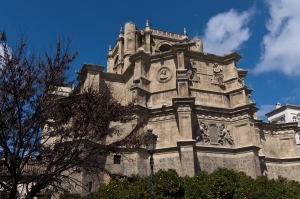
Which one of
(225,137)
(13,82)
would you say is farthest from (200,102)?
(13,82)

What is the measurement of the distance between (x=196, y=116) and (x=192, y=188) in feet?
25.0

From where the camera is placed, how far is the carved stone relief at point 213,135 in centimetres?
2123

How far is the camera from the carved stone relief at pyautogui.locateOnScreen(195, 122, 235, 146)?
2123 cm

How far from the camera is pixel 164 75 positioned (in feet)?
76.2

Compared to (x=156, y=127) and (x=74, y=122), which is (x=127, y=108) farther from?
(x=156, y=127)

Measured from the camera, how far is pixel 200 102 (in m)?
22.6

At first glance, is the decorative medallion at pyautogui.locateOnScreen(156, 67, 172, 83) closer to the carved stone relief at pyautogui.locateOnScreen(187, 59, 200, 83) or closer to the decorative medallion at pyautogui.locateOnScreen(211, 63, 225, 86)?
the carved stone relief at pyautogui.locateOnScreen(187, 59, 200, 83)

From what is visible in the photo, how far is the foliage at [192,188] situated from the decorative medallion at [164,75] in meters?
9.02

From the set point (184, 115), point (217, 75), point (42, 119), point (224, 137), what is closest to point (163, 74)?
point (184, 115)

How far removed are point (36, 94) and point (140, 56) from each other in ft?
50.9

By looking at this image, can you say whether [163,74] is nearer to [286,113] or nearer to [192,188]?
[192,188]

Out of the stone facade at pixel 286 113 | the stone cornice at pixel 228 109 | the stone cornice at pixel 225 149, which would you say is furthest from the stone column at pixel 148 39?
the stone facade at pixel 286 113

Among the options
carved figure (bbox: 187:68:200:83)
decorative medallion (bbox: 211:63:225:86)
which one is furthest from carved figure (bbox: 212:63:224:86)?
carved figure (bbox: 187:68:200:83)

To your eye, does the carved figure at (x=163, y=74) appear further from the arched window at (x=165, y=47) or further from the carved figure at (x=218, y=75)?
the arched window at (x=165, y=47)
